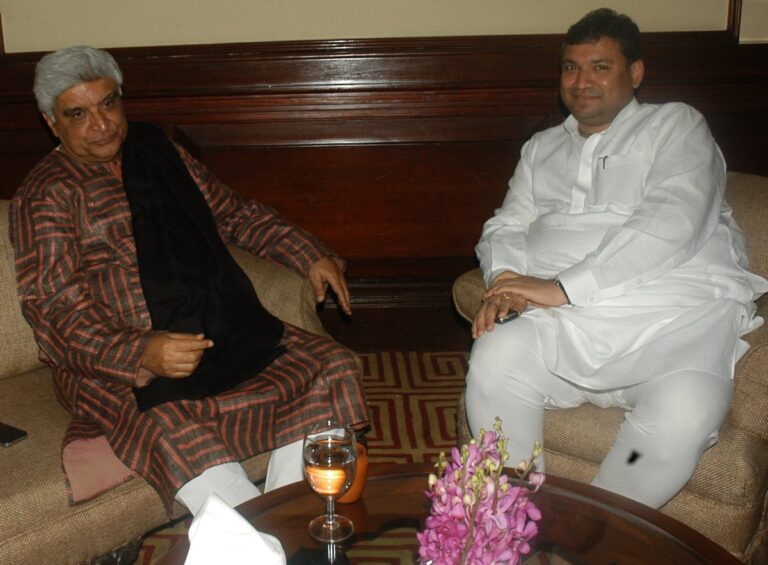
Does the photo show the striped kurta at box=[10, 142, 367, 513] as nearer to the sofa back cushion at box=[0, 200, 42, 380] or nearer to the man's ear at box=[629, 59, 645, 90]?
the sofa back cushion at box=[0, 200, 42, 380]

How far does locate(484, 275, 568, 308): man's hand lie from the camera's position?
2250 millimetres

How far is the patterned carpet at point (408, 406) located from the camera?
281 cm

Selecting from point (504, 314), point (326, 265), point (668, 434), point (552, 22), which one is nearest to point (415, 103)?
point (552, 22)

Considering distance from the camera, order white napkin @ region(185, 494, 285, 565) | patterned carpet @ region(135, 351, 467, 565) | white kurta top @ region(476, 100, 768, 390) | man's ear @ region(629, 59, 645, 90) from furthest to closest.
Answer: patterned carpet @ region(135, 351, 467, 565) < man's ear @ region(629, 59, 645, 90) < white kurta top @ region(476, 100, 768, 390) < white napkin @ region(185, 494, 285, 565)

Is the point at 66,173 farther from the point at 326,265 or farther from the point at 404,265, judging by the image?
the point at 404,265

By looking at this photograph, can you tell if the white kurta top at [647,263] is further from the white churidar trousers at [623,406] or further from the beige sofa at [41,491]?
the beige sofa at [41,491]

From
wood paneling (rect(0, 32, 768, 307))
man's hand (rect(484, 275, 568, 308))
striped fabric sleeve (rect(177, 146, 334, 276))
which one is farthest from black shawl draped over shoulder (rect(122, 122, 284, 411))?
wood paneling (rect(0, 32, 768, 307))

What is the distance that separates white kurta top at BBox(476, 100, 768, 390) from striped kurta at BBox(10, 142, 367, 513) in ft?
1.97

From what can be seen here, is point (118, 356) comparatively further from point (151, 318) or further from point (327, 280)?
point (327, 280)

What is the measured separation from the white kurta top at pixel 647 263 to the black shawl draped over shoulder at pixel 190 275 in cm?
69

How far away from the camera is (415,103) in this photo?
330cm

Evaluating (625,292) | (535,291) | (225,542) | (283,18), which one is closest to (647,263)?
(625,292)

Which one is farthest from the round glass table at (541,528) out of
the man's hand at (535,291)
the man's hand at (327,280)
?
the man's hand at (327,280)

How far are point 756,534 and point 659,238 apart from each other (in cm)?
74
